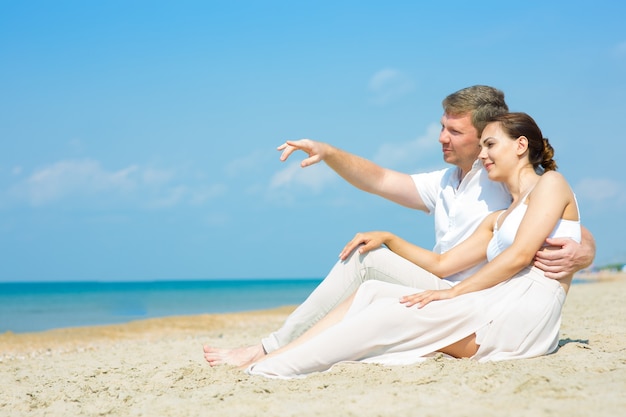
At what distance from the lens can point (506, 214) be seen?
13.7 feet

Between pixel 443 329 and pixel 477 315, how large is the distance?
21 cm

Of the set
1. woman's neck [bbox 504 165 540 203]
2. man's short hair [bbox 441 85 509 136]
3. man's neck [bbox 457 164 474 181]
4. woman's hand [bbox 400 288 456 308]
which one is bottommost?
woman's hand [bbox 400 288 456 308]

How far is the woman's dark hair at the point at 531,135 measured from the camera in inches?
163

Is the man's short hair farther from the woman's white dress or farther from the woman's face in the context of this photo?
the woman's white dress

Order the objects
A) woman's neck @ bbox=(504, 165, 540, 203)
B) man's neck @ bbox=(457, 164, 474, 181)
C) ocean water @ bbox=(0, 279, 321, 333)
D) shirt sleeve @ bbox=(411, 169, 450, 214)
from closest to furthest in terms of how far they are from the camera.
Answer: woman's neck @ bbox=(504, 165, 540, 203)
man's neck @ bbox=(457, 164, 474, 181)
shirt sleeve @ bbox=(411, 169, 450, 214)
ocean water @ bbox=(0, 279, 321, 333)

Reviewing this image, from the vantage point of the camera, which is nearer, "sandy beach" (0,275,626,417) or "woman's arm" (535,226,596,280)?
"sandy beach" (0,275,626,417)

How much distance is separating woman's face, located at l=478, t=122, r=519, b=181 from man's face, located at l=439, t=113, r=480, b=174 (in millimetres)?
456

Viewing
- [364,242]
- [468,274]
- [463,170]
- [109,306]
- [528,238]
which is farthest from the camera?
[109,306]

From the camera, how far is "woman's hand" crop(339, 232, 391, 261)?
167 inches

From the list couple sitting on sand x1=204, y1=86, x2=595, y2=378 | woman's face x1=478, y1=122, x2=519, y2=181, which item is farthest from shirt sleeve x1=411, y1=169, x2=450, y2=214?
woman's face x1=478, y1=122, x2=519, y2=181

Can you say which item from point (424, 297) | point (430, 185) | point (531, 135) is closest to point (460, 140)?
point (430, 185)

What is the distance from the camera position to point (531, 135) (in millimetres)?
4164

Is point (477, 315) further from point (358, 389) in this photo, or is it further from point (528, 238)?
point (358, 389)

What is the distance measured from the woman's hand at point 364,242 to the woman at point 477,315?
1.03ft
